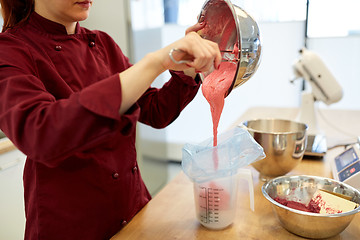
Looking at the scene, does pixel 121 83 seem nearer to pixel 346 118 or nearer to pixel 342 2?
pixel 346 118

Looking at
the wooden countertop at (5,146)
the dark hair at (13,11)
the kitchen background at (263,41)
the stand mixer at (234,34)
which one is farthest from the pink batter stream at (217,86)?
the kitchen background at (263,41)

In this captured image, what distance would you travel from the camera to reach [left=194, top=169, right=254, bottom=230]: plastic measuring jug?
2.82 ft

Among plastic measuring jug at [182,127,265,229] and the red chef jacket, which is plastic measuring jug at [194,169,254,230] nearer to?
plastic measuring jug at [182,127,265,229]

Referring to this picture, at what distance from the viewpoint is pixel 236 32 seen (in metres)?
0.85

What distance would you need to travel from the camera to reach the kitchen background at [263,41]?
2.45 meters

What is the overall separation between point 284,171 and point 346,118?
1355 mm

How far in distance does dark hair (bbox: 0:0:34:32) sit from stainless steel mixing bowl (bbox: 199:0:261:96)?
0.50 m

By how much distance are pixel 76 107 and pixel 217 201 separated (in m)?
0.45

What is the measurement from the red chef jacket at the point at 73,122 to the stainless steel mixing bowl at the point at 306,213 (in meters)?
0.41

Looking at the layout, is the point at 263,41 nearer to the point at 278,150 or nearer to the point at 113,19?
the point at 113,19

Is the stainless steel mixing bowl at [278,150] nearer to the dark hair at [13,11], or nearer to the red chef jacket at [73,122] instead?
the red chef jacket at [73,122]

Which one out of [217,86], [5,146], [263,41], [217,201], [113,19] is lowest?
[5,146]

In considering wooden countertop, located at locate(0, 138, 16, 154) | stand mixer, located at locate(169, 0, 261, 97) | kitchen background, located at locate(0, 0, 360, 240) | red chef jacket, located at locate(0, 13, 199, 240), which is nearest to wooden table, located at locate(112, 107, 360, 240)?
red chef jacket, located at locate(0, 13, 199, 240)

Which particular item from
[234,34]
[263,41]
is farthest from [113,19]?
[234,34]
